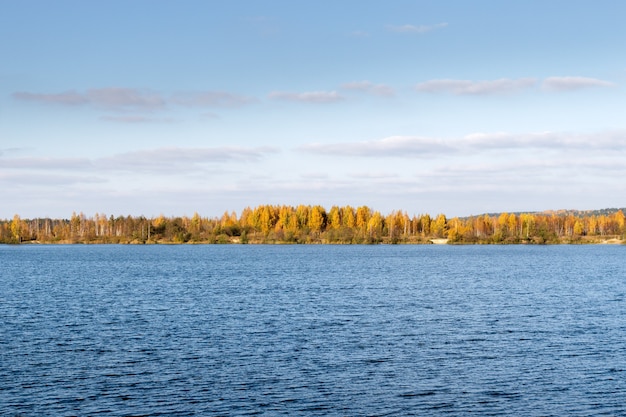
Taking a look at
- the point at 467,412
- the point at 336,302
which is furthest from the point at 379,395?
the point at 336,302

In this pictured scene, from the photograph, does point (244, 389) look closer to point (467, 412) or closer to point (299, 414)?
point (299, 414)

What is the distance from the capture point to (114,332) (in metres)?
41.9

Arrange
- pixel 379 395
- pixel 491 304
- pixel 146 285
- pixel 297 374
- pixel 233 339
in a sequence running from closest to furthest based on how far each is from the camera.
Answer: pixel 379 395 → pixel 297 374 → pixel 233 339 → pixel 491 304 → pixel 146 285

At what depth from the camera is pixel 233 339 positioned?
39.6 metres

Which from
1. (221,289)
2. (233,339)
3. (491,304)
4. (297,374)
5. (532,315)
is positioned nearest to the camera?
→ (297,374)

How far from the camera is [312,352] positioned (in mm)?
35781

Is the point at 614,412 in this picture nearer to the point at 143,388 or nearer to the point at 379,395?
the point at 379,395

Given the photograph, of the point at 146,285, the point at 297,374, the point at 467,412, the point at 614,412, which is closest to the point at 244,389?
the point at 297,374

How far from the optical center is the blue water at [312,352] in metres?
26.8

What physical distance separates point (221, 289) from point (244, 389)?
43.0 meters

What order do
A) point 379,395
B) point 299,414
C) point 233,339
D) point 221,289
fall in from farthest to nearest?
point 221,289
point 233,339
point 379,395
point 299,414

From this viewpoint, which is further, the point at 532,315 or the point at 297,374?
the point at 532,315

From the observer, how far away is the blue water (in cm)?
2679

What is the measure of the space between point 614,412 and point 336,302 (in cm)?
3409
